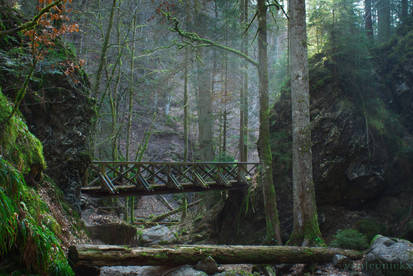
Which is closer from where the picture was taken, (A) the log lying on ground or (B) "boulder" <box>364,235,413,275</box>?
(A) the log lying on ground

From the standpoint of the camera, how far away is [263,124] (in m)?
8.61

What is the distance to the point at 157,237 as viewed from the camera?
11312 millimetres

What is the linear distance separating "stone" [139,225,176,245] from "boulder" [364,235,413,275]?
307 inches

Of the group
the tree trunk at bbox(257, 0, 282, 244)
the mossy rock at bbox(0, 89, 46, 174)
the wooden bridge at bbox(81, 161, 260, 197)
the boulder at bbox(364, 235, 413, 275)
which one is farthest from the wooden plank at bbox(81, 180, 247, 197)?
the boulder at bbox(364, 235, 413, 275)

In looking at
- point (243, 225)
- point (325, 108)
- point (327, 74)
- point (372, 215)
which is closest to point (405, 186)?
point (372, 215)

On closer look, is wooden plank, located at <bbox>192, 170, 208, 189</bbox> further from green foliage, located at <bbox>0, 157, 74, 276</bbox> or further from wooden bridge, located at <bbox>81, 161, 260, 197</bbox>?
green foliage, located at <bbox>0, 157, 74, 276</bbox>

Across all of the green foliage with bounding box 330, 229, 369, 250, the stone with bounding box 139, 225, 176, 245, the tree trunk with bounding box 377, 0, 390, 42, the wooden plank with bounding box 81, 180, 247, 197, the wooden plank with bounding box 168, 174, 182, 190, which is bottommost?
the stone with bounding box 139, 225, 176, 245

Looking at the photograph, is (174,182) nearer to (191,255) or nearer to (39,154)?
(191,255)

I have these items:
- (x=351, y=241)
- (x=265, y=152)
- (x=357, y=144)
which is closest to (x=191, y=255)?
(x=351, y=241)

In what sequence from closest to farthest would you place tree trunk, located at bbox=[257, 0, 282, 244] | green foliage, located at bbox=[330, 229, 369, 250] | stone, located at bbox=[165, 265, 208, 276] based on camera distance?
stone, located at bbox=[165, 265, 208, 276] < green foliage, located at bbox=[330, 229, 369, 250] < tree trunk, located at bbox=[257, 0, 282, 244]

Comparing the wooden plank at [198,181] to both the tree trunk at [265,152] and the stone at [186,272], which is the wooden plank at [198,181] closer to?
the tree trunk at [265,152]

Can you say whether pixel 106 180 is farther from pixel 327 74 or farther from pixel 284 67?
pixel 284 67

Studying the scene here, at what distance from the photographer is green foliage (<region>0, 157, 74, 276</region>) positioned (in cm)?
276

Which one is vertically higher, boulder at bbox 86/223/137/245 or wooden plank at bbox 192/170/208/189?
wooden plank at bbox 192/170/208/189
